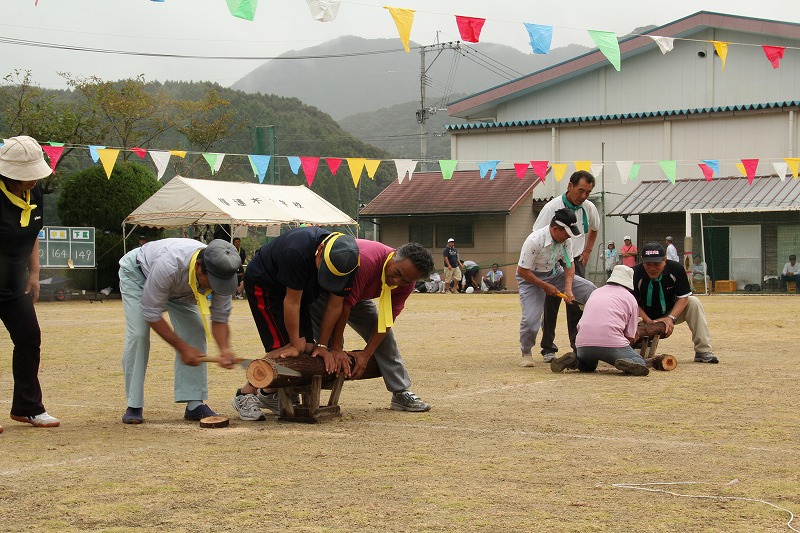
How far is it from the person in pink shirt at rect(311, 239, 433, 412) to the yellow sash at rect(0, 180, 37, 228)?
2.03 m

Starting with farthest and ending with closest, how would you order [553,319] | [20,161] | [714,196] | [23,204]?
[714,196] < [553,319] < [23,204] < [20,161]

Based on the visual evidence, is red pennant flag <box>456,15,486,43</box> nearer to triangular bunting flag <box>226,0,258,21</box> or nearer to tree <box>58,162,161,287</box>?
triangular bunting flag <box>226,0,258,21</box>

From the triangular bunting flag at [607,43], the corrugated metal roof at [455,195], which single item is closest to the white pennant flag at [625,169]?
the corrugated metal roof at [455,195]

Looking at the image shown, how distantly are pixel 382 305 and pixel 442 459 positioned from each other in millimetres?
1585

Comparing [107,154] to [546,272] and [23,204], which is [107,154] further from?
[23,204]

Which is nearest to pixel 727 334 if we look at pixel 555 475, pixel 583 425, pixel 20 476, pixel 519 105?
pixel 583 425

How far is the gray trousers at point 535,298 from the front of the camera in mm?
11211

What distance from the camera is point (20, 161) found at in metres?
6.69

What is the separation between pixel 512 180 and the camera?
4041 centimetres

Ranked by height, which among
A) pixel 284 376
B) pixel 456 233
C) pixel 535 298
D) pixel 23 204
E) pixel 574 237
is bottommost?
pixel 284 376

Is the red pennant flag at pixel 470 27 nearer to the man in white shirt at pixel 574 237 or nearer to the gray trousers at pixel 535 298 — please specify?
the man in white shirt at pixel 574 237

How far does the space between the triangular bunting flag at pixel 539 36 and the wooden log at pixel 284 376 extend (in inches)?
448

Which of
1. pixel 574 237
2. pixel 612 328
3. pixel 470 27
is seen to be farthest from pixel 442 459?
pixel 470 27

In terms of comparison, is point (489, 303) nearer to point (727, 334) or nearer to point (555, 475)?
point (727, 334)
